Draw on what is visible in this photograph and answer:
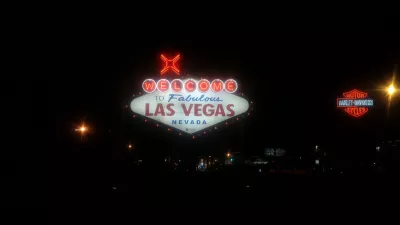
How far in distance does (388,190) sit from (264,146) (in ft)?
97.7

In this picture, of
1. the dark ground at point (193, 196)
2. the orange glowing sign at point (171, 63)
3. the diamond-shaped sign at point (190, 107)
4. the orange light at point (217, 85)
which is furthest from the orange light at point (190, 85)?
the dark ground at point (193, 196)

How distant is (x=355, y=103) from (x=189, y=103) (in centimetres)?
871

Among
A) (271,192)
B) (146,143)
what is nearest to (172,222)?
(271,192)

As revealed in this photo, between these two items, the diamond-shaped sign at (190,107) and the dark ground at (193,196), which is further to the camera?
the diamond-shaped sign at (190,107)

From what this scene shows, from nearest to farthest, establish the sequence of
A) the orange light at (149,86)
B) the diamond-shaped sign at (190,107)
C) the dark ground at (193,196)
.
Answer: the dark ground at (193,196), the orange light at (149,86), the diamond-shaped sign at (190,107)

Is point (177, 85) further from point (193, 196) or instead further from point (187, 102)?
point (193, 196)

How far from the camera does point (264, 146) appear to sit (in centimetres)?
4403

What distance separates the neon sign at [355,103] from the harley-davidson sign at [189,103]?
603 cm

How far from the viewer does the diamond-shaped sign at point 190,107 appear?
19.3 m

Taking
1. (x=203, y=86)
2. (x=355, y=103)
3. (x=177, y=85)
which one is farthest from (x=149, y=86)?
(x=355, y=103)

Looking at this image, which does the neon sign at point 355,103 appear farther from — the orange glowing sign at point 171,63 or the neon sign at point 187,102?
the orange glowing sign at point 171,63

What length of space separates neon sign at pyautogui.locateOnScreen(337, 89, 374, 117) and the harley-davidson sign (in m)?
6.03

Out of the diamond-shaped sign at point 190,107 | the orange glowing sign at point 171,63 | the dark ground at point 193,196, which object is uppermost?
the orange glowing sign at point 171,63

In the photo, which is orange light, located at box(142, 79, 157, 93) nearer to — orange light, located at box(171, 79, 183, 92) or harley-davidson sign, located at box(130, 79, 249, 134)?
harley-davidson sign, located at box(130, 79, 249, 134)
